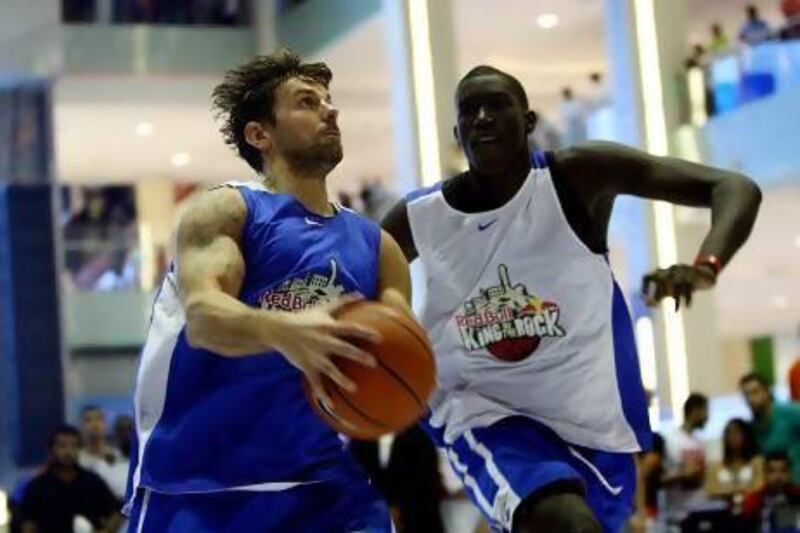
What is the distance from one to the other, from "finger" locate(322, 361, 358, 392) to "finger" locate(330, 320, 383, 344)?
68mm

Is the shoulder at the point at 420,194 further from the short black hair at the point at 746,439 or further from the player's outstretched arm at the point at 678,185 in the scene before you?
the short black hair at the point at 746,439

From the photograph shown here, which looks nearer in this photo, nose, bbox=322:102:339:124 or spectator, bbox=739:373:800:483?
nose, bbox=322:102:339:124

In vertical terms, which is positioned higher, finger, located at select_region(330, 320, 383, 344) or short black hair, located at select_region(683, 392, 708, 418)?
finger, located at select_region(330, 320, 383, 344)

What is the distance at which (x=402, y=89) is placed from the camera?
2123 centimetres

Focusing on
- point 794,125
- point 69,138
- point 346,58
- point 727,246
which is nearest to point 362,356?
point 727,246

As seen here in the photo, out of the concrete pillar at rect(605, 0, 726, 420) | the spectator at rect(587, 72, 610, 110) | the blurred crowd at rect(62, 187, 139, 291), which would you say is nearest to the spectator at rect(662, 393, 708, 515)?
the concrete pillar at rect(605, 0, 726, 420)

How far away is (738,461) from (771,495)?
25.2 inches

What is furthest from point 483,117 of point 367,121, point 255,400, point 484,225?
point 367,121

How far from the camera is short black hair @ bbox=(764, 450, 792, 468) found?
10.9 m

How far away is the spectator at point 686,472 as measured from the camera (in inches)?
475

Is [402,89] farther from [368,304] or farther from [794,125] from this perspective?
[368,304]

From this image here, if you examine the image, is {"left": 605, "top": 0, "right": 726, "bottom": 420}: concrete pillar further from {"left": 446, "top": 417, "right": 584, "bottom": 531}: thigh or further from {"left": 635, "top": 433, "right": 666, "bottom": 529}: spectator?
{"left": 446, "top": 417, "right": 584, "bottom": 531}: thigh

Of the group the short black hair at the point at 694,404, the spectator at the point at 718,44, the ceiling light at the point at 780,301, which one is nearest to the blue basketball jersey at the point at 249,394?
the short black hair at the point at 694,404

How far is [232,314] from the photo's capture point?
12.1 feet
